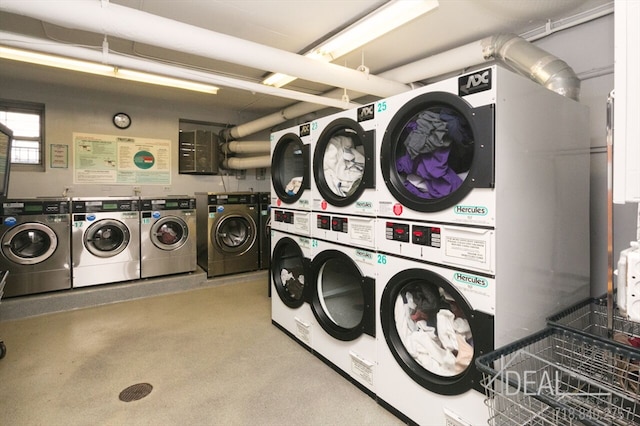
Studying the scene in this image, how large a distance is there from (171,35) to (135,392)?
7.48 feet

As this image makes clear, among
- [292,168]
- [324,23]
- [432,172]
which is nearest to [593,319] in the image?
[432,172]

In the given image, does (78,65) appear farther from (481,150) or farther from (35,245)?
(481,150)

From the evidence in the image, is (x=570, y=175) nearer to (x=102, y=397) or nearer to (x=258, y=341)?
(x=258, y=341)

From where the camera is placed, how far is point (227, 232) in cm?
466

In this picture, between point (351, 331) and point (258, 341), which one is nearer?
point (351, 331)

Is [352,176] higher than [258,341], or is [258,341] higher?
[352,176]

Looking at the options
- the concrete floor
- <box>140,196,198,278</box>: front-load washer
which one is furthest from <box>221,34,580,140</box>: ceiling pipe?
<box>140,196,198,278</box>: front-load washer

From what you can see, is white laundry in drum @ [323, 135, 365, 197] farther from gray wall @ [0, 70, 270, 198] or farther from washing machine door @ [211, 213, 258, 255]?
gray wall @ [0, 70, 270, 198]

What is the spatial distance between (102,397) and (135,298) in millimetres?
2009

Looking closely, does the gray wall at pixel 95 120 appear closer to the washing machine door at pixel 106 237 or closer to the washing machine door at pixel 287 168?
the washing machine door at pixel 106 237

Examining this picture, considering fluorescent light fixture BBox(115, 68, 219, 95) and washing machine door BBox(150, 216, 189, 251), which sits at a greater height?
fluorescent light fixture BBox(115, 68, 219, 95)

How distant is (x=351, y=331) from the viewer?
2.08 m

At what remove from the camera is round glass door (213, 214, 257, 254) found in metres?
4.47

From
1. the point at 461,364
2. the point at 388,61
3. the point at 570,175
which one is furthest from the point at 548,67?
the point at 461,364
